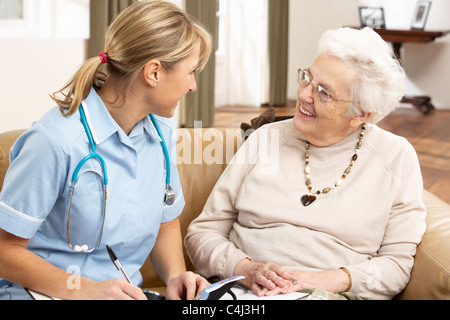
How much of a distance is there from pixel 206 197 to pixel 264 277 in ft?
1.91

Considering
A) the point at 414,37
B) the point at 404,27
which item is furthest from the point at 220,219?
the point at 404,27

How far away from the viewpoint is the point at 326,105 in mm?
1676

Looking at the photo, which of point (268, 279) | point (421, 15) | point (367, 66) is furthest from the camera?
point (421, 15)

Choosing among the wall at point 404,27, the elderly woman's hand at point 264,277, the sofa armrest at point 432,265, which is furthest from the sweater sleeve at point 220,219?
the wall at point 404,27

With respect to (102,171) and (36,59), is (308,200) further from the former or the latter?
(36,59)

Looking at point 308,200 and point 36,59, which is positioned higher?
point 36,59

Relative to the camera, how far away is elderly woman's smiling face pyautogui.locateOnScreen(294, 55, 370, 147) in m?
1.66

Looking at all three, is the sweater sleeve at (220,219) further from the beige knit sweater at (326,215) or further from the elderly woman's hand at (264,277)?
the elderly woman's hand at (264,277)

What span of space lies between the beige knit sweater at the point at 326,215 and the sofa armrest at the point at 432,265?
0.08 ft

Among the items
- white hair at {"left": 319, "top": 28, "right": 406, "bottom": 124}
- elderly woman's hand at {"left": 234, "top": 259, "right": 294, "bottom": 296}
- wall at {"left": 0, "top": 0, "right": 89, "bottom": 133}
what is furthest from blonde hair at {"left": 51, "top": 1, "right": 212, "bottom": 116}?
wall at {"left": 0, "top": 0, "right": 89, "bottom": 133}

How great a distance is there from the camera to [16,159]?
124cm

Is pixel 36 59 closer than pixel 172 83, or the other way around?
pixel 172 83
